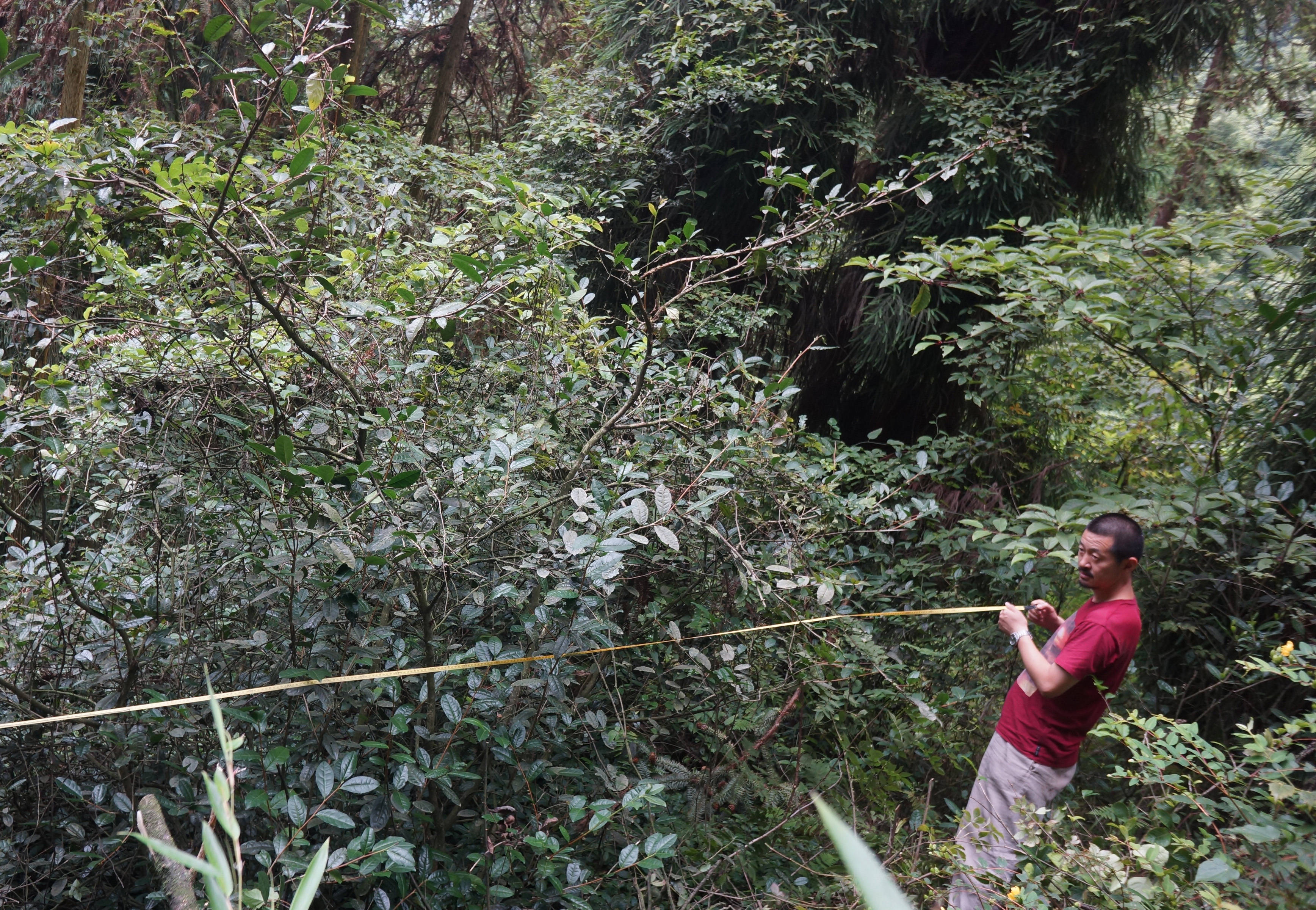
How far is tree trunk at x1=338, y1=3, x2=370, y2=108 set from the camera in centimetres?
851

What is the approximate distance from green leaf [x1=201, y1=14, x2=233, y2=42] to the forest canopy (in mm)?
103

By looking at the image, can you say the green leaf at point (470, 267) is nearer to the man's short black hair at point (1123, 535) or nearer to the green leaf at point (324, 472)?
the green leaf at point (324, 472)

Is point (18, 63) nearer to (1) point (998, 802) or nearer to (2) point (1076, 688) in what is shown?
(2) point (1076, 688)

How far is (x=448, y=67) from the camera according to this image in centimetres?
957

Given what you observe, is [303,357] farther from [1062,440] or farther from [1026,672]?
[1062,440]

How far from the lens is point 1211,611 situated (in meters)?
3.89

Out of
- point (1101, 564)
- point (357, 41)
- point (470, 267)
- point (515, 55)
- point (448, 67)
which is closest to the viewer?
point (470, 267)

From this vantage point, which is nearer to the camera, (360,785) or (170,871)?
(170,871)

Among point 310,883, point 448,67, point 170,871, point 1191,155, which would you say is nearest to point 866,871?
point 310,883

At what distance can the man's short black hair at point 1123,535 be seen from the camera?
3.00 m

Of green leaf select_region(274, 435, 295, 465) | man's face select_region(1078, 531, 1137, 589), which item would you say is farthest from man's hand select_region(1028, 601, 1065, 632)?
green leaf select_region(274, 435, 295, 465)

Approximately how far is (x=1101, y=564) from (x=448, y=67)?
898 cm

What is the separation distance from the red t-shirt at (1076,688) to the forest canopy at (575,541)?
0.73 ft

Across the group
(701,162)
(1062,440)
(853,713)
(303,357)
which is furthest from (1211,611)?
(701,162)
